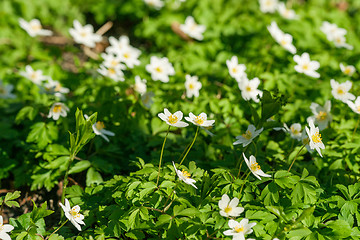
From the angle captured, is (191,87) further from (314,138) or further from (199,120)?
(314,138)

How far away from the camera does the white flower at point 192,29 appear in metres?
4.52

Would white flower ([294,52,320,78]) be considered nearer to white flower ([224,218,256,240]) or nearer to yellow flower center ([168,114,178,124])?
yellow flower center ([168,114,178,124])

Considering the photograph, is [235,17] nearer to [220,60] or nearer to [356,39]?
[220,60]

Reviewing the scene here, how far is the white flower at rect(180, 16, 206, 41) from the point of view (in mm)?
4520

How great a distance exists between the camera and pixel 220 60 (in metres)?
4.39

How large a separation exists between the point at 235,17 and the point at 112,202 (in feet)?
11.5

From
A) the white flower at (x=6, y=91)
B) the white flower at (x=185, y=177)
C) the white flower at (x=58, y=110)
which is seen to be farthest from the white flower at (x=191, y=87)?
the white flower at (x=6, y=91)

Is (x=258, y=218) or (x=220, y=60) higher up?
(x=258, y=218)

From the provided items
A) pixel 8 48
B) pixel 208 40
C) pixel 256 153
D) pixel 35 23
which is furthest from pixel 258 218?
pixel 8 48

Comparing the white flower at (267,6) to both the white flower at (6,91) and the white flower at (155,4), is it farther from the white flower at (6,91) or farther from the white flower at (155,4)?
the white flower at (6,91)

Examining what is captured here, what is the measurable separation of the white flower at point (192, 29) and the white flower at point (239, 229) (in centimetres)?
293

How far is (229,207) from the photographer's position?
2021mm

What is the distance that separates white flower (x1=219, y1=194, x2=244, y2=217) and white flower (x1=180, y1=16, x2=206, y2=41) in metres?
2.84

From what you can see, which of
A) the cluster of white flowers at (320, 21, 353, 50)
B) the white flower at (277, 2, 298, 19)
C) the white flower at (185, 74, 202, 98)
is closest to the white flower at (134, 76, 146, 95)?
the white flower at (185, 74, 202, 98)
